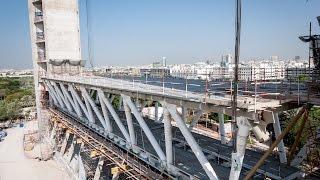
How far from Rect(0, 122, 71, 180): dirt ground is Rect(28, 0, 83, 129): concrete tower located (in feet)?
21.3

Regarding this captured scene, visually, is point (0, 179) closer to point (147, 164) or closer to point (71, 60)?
point (71, 60)

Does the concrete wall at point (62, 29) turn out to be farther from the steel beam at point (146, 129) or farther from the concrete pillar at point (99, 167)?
the steel beam at point (146, 129)

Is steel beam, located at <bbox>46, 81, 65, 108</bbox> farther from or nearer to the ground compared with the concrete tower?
nearer to the ground

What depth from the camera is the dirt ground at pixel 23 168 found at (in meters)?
36.3

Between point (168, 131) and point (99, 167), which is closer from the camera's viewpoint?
point (168, 131)

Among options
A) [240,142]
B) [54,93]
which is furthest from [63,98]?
[240,142]

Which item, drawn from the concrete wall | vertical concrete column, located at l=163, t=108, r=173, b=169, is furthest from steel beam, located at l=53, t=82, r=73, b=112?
vertical concrete column, located at l=163, t=108, r=173, b=169

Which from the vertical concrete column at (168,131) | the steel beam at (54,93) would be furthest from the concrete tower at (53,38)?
the vertical concrete column at (168,131)

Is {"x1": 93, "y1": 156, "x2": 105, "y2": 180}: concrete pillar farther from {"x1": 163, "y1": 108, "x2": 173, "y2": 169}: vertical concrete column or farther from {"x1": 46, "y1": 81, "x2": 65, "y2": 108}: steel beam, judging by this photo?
{"x1": 46, "y1": 81, "x2": 65, "y2": 108}: steel beam

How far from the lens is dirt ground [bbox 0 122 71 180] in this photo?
36.3 m

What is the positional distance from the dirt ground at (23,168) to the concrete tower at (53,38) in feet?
21.3

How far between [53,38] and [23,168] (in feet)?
54.3

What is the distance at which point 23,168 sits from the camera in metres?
39.5

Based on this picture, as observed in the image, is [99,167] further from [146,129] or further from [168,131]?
[168,131]
